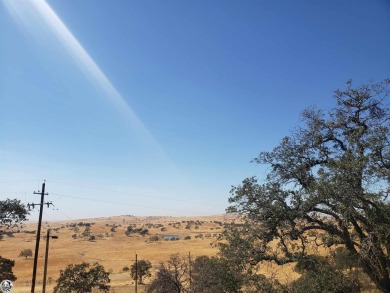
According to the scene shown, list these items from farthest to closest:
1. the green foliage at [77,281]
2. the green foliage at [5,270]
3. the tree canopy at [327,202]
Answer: the green foliage at [5,270], the green foliage at [77,281], the tree canopy at [327,202]

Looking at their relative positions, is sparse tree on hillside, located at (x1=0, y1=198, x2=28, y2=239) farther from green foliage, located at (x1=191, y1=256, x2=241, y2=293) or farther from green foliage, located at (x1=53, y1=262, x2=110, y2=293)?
green foliage, located at (x1=191, y1=256, x2=241, y2=293)

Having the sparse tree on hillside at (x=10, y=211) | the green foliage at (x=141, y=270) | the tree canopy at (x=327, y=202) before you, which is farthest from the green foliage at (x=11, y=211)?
the tree canopy at (x=327, y=202)

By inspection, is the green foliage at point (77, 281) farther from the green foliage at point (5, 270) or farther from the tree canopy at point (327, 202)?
the tree canopy at point (327, 202)

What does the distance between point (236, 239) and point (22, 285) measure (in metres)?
37.8

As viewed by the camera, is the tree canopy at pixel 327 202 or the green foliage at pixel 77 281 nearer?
the tree canopy at pixel 327 202

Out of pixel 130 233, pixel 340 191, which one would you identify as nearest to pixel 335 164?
pixel 340 191

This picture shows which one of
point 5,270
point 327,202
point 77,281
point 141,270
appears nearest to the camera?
point 327,202

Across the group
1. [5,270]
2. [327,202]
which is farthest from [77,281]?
[327,202]

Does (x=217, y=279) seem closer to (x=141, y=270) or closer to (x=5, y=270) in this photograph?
(x=141, y=270)

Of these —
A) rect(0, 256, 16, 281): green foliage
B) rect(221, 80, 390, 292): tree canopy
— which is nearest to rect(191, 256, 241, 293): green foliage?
rect(221, 80, 390, 292): tree canopy

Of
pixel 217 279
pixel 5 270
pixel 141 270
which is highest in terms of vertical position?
pixel 5 270

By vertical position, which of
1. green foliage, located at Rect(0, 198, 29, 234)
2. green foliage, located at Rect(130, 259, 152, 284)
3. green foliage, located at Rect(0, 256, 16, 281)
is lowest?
green foliage, located at Rect(130, 259, 152, 284)

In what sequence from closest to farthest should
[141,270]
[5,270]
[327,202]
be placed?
[327,202] < [5,270] < [141,270]

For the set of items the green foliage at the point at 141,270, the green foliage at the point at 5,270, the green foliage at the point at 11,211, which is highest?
the green foliage at the point at 11,211
